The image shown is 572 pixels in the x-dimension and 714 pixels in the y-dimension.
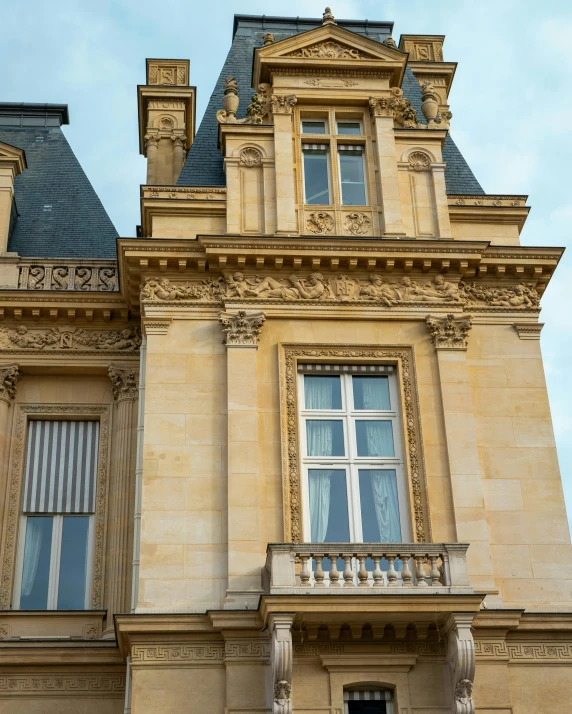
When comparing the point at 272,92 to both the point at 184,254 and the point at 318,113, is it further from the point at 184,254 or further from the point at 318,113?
the point at 184,254

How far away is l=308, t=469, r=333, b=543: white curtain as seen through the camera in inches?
818

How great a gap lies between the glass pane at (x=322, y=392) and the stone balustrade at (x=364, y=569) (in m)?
3.46

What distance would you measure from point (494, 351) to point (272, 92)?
7133mm

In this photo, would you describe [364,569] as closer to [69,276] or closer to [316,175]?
[316,175]

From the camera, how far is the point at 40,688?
68.7 ft

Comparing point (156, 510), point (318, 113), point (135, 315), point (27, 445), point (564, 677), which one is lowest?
point (564, 677)

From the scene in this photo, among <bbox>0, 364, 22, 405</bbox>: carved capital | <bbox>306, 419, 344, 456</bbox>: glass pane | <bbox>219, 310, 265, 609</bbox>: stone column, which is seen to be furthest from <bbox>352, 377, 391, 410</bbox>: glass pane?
<bbox>0, 364, 22, 405</bbox>: carved capital

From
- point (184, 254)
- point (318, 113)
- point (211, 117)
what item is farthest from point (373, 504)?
point (211, 117)

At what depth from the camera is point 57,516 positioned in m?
23.2

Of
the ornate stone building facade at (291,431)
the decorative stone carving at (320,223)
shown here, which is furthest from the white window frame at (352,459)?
the decorative stone carving at (320,223)

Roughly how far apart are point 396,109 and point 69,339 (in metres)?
8.15

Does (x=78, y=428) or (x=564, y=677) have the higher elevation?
(x=78, y=428)

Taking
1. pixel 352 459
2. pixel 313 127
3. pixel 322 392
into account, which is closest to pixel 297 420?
pixel 322 392

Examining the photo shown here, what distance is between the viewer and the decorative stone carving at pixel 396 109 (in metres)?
25.0
